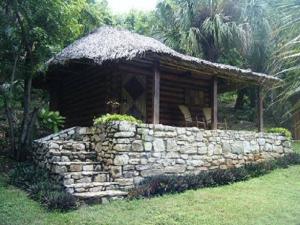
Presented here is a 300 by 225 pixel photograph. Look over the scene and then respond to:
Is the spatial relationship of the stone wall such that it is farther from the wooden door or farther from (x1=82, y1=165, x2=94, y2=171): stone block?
the wooden door

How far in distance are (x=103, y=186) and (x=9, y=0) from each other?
588cm

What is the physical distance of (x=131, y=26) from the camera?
30.8 m

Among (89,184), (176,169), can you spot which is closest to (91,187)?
(89,184)

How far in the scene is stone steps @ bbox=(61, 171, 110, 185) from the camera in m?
9.34

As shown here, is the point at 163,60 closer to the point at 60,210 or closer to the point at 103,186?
the point at 103,186

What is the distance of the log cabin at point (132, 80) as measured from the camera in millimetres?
11703

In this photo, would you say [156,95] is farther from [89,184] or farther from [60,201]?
[60,201]

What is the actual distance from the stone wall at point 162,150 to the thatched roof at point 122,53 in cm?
198

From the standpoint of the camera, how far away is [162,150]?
10.9m

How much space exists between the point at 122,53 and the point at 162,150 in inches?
113

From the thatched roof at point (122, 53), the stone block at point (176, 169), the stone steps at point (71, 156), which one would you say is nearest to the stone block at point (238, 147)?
the thatched roof at point (122, 53)

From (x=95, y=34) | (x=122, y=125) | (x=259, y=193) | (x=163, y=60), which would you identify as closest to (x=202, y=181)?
(x=259, y=193)

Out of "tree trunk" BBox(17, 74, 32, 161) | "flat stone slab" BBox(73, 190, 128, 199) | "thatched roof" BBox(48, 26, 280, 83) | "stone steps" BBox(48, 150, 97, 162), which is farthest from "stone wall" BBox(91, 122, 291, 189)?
"tree trunk" BBox(17, 74, 32, 161)

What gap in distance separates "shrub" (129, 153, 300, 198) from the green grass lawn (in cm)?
34
